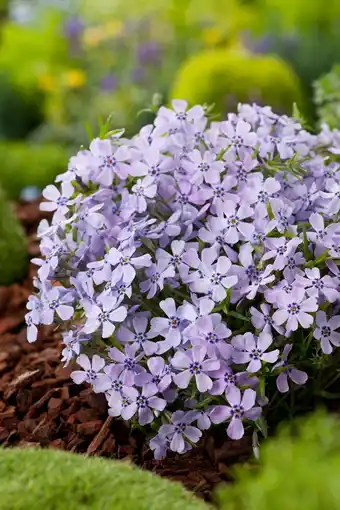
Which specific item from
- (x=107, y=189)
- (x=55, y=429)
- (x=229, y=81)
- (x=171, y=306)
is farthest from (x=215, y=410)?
(x=229, y=81)

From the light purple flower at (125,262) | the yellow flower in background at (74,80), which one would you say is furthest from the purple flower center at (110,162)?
the yellow flower in background at (74,80)

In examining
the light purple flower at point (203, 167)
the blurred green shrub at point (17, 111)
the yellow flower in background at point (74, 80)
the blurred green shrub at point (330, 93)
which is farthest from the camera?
the blurred green shrub at point (17, 111)

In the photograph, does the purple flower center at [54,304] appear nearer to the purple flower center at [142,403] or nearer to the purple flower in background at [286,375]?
the purple flower center at [142,403]

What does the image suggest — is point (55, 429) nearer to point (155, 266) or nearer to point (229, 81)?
point (155, 266)

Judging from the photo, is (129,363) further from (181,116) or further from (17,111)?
(17,111)

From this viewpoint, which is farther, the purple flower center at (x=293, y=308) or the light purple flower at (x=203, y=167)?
the light purple flower at (x=203, y=167)

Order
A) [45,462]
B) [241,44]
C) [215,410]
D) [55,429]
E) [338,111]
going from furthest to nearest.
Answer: [241,44]
[338,111]
[55,429]
[215,410]
[45,462]
